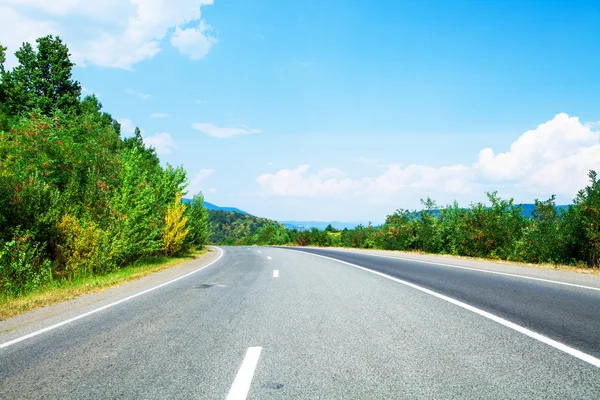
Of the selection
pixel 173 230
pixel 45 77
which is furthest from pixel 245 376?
pixel 45 77

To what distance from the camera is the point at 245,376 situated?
3340 millimetres

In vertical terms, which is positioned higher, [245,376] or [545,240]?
[545,240]

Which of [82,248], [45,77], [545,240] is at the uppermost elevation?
[45,77]

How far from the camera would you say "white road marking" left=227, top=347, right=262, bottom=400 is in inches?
117

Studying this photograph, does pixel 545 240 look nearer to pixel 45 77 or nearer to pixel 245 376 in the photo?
pixel 245 376

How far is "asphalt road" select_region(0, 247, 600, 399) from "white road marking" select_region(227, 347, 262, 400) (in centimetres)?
2

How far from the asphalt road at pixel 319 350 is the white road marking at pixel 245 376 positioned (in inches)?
0.7

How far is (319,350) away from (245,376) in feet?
3.46

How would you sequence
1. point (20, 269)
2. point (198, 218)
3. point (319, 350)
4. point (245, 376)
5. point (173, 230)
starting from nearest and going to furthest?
1. point (245, 376)
2. point (319, 350)
3. point (20, 269)
4. point (173, 230)
5. point (198, 218)

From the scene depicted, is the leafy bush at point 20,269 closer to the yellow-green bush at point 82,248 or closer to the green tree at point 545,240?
the yellow-green bush at point 82,248

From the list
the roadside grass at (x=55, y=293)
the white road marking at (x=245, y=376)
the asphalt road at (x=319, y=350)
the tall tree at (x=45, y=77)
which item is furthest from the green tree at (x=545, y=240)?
the tall tree at (x=45, y=77)

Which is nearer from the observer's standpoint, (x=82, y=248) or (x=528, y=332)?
(x=528, y=332)

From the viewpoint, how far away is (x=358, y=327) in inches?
197

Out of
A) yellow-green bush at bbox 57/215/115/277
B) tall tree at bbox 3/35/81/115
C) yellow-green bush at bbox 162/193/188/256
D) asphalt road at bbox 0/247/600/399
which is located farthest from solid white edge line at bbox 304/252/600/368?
tall tree at bbox 3/35/81/115
